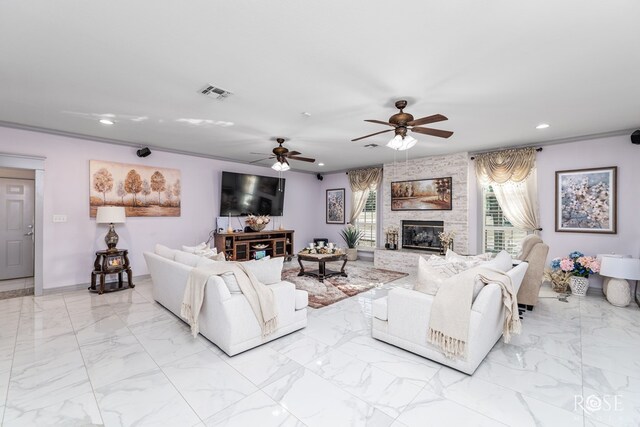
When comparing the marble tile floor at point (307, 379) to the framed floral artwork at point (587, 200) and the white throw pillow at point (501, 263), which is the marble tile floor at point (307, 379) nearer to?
the white throw pillow at point (501, 263)

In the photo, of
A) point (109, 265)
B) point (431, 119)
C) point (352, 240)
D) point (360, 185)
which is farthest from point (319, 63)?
point (352, 240)

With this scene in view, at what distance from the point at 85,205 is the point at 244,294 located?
4.08m

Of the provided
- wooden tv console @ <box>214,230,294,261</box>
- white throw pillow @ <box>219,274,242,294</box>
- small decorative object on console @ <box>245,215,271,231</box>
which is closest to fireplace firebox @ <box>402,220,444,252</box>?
wooden tv console @ <box>214,230,294,261</box>

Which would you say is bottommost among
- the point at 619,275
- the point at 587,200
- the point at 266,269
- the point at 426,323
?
the point at 426,323

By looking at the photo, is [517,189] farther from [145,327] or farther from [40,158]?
[40,158]

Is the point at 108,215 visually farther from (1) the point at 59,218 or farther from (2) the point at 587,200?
(2) the point at 587,200

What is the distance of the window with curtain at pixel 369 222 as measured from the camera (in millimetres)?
7744

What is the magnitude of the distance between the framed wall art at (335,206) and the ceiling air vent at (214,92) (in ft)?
18.1

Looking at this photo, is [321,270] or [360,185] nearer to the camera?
[321,270]

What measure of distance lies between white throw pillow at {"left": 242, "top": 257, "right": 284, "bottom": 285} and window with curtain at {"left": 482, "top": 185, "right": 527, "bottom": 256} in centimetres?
472

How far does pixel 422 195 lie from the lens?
255 inches

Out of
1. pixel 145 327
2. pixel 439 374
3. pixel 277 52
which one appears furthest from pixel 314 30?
pixel 145 327

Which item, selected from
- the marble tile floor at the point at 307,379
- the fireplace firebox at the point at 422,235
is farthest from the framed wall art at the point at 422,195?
the marble tile floor at the point at 307,379

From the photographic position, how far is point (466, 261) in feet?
9.91
